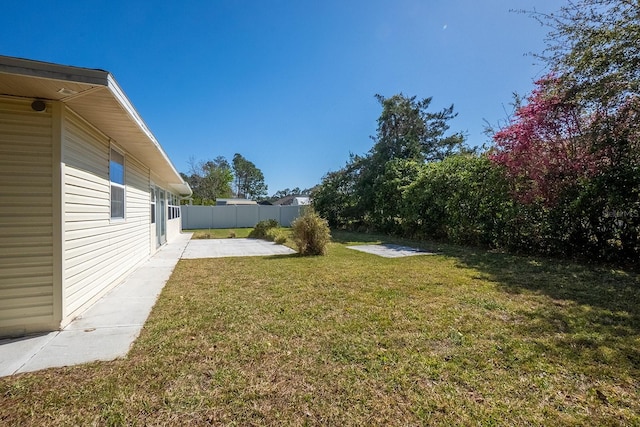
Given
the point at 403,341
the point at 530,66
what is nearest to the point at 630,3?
the point at 530,66

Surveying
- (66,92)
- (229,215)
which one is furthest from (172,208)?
(66,92)

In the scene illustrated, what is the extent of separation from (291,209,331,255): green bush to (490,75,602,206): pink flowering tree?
17.7 feet

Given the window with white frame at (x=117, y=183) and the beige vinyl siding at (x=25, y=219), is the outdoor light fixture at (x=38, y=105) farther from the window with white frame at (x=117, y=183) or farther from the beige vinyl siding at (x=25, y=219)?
the window with white frame at (x=117, y=183)

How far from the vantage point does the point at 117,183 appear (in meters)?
5.27

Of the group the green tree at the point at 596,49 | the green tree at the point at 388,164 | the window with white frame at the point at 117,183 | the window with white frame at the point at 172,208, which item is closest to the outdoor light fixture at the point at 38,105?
the window with white frame at the point at 117,183

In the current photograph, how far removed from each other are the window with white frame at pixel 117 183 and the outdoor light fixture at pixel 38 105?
1.95 m

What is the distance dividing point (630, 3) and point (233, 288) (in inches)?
314

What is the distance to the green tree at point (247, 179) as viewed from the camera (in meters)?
48.4

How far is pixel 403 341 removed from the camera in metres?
2.80

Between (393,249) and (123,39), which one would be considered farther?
(393,249)

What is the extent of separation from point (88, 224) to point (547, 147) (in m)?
9.54

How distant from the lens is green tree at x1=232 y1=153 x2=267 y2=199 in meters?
48.4

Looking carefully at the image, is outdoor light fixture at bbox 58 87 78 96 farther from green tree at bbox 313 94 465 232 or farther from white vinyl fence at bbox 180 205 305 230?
white vinyl fence at bbox 180 205 305 230

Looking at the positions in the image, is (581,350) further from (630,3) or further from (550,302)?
(630,3)
